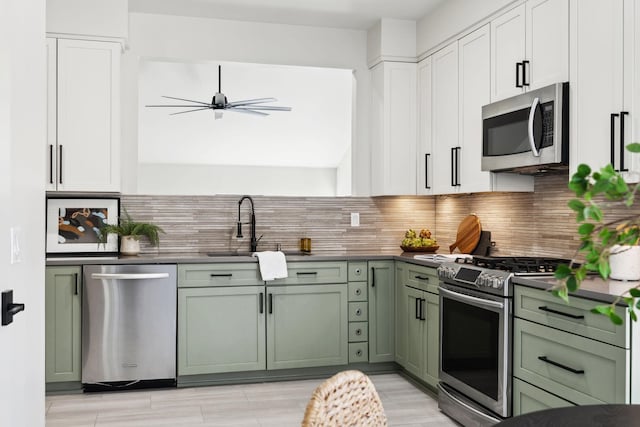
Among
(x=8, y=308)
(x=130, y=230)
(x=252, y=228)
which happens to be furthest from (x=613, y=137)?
(x=130, y=230)

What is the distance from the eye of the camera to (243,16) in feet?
15.8

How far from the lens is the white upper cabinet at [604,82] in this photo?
278cm

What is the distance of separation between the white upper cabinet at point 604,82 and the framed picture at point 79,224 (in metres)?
3.19

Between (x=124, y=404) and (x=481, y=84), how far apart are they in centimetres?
300

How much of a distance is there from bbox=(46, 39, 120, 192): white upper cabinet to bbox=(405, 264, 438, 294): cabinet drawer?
210 cm

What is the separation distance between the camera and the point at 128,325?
4.20 meters

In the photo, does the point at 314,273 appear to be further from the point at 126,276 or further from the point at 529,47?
the point at 529,47

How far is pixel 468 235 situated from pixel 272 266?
4.66 feet

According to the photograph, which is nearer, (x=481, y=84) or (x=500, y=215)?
(x=481, y=84)

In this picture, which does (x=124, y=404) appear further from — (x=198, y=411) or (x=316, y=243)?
(x=316, y=243)

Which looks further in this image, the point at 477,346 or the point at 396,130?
the point at 396,130

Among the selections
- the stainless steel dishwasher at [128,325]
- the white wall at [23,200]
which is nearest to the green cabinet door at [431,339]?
the stainless steel dishwasher at [128,325]

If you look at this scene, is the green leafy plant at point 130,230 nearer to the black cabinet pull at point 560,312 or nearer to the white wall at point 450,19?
the white wall at point 450,19

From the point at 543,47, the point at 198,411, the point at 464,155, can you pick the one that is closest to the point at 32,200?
the point at 198,411
